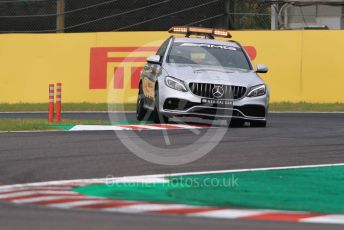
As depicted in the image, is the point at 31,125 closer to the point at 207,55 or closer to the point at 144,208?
the point at 207,55

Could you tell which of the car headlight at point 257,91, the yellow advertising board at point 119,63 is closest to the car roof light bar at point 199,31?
the car headlight at point 257,91

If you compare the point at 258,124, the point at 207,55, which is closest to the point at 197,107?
the point at 258,124

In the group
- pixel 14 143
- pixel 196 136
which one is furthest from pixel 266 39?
pixel 14 143

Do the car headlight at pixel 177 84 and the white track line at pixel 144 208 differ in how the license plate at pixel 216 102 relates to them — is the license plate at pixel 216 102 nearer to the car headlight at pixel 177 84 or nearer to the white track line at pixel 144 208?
the car headlight at pixel 177 84

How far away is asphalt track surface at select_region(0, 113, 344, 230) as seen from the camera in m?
6.66

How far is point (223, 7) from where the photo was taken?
27703 mm

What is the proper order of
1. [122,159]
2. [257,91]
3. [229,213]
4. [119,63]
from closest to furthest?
[229,213] < [122,159] < [257,91] < [119,63]

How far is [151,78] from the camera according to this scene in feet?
56.9

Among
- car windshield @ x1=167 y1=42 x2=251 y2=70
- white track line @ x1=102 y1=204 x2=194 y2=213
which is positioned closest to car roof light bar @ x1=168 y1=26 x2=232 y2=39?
car windshield @ x1=167 y1=42 x2=251 y2=70

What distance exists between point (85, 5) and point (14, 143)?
16.0 metres

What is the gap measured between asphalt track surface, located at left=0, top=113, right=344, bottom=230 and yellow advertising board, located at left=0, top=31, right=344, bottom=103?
818 centimetres

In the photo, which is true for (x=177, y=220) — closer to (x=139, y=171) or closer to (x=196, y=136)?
(x=139, y=171)

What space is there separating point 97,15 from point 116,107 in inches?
152

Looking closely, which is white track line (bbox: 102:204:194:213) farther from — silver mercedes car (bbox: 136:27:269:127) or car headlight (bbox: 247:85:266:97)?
car headlight (bbox: 247:85:266:97)
